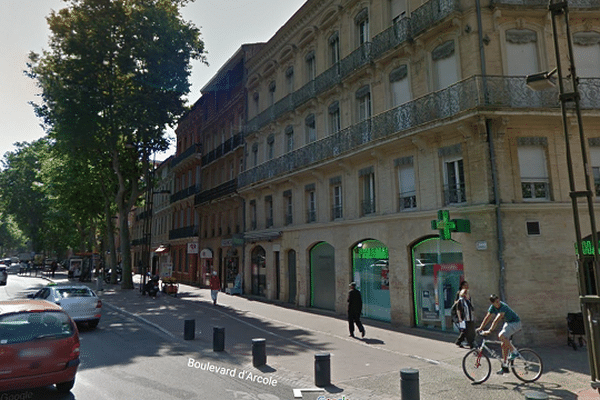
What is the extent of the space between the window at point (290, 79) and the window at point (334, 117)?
4.44 meters

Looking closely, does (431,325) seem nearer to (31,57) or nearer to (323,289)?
(323,289)

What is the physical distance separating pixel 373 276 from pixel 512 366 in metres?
8.39

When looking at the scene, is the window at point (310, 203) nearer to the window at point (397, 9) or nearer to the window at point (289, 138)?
the window at point (289, 138)

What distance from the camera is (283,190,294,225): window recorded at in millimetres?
22497

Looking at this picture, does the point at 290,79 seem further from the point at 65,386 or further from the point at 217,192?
the point at 65,386

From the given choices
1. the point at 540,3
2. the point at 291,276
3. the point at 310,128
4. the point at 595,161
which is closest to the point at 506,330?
the point at 595,161

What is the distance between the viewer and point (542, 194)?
12.8m

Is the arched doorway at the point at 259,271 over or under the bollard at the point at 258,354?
over

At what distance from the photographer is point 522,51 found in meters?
13.4

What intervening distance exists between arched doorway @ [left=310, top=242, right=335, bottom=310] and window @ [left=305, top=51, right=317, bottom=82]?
8649 mm

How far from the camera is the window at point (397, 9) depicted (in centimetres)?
1603

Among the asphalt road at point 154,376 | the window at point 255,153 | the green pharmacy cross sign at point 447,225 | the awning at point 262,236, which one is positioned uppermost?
the window at point 255,153

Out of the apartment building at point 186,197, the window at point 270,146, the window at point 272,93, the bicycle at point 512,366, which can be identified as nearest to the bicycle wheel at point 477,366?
the bicycle at point 512,366

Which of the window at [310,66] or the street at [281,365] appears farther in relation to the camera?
the window at [310,66]
